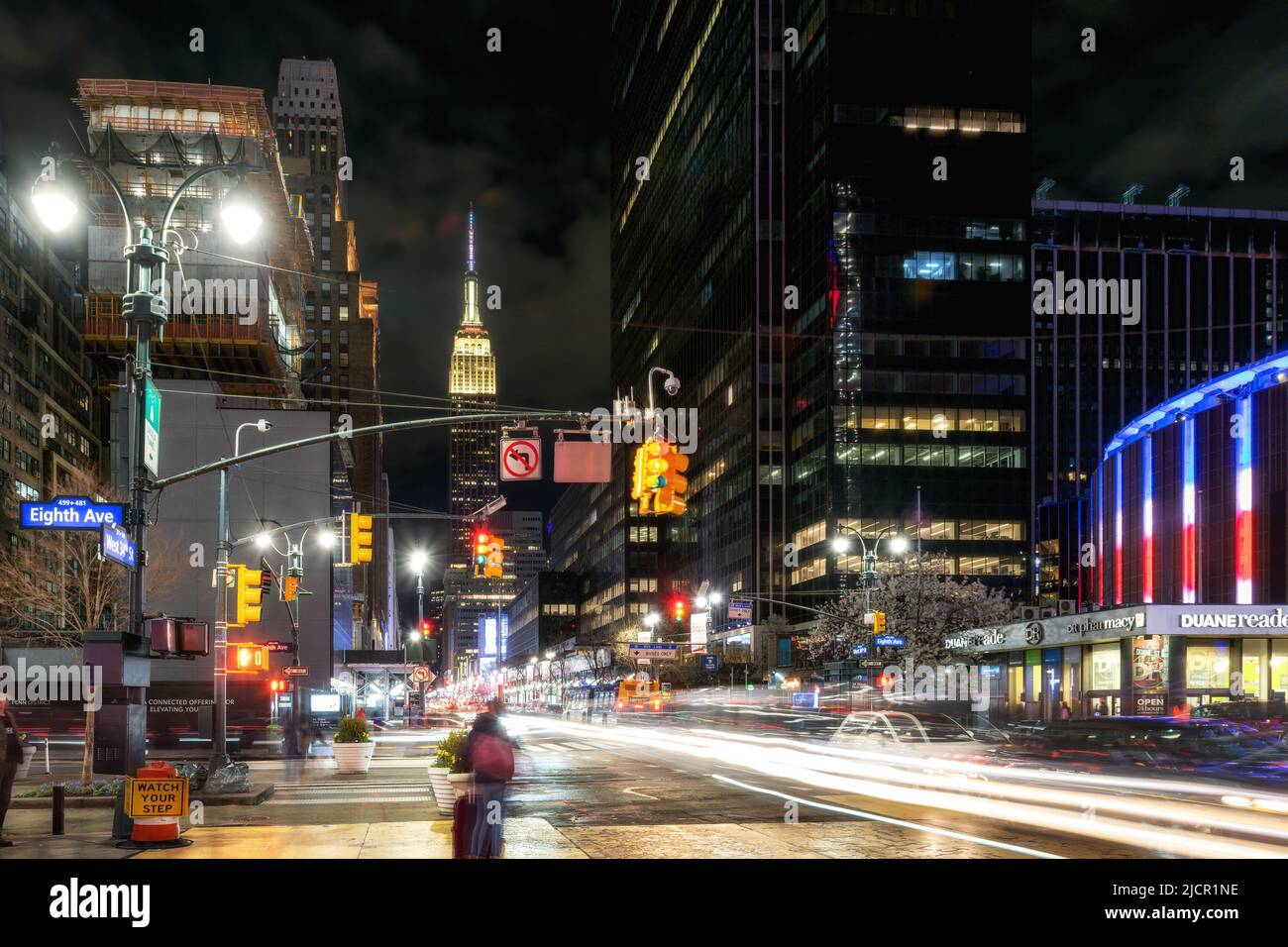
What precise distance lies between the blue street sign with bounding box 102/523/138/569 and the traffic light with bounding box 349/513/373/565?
1044cm

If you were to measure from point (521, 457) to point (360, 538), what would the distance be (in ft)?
24.4

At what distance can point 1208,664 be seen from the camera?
4609 centimetres

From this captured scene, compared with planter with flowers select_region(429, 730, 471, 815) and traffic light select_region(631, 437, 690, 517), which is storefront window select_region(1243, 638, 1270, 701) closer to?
traffic light select_region(631, 437, 690, 517)

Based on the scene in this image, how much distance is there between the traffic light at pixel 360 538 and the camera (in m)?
27.7

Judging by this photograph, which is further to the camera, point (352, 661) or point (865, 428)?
point (865, 428)

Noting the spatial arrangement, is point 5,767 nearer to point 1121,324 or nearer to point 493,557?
point 493,557

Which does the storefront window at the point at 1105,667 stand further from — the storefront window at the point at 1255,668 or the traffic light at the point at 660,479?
the traffic light at the point at 660,479

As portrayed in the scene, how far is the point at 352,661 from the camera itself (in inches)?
3573

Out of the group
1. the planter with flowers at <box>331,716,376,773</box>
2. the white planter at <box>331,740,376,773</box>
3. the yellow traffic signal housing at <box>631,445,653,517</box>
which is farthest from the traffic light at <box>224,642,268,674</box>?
the yellow traffic signal housing at <box>631,445,653,517</box>

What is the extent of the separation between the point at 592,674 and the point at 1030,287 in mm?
87511

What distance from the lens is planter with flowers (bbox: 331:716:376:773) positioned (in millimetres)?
27875
